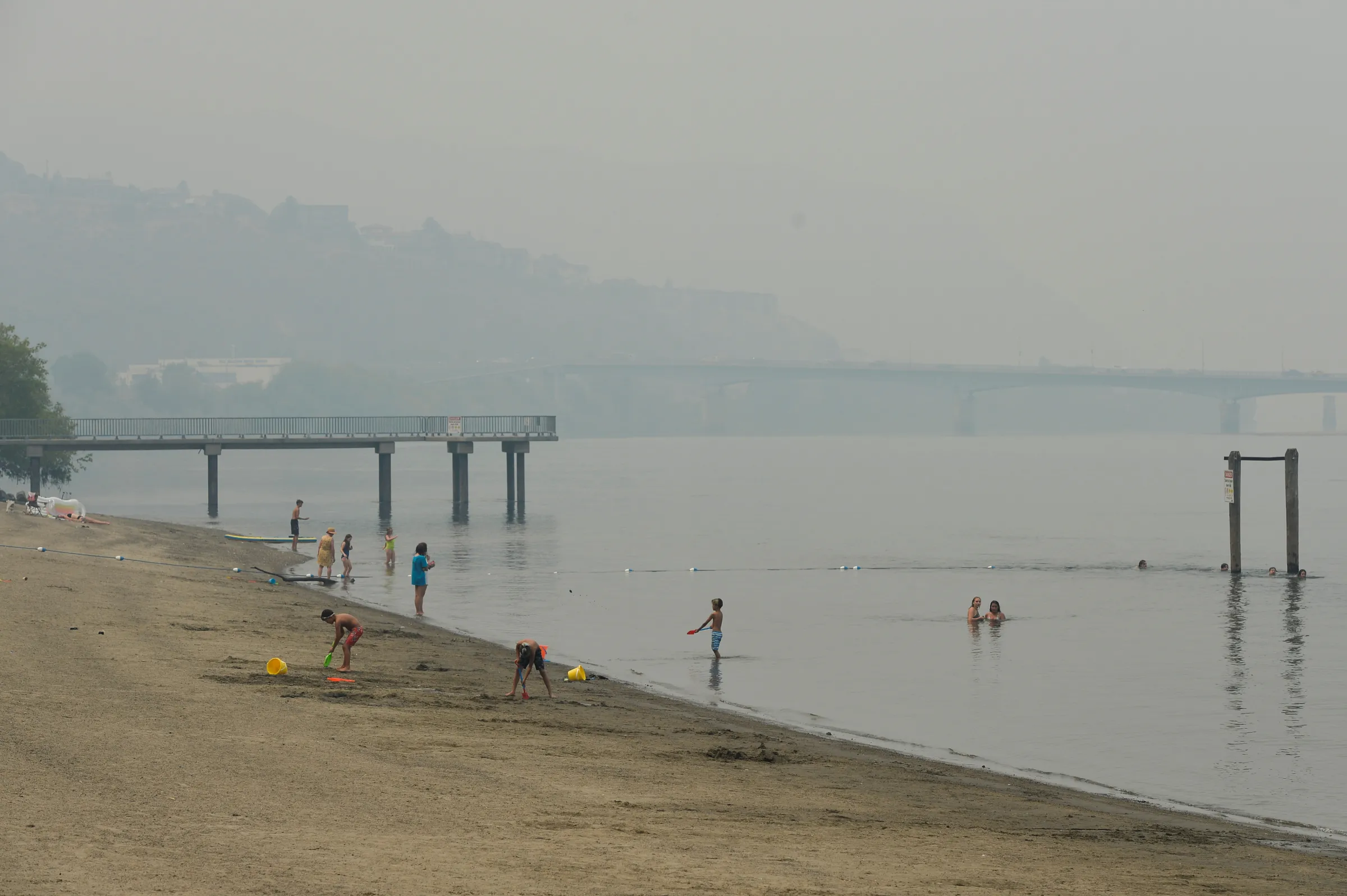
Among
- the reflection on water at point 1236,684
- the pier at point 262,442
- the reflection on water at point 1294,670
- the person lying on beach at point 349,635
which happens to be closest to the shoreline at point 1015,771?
the reflection on water at point 1236,684

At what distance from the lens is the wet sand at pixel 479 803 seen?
10.9m

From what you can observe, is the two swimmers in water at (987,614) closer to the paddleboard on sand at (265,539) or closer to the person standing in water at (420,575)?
the person standing in water at (420,575)

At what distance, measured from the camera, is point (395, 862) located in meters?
10.9

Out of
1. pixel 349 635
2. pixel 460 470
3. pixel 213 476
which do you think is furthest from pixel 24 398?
pixel 349 635

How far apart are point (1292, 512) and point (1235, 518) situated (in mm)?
1932

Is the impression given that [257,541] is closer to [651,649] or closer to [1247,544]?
[651,649]

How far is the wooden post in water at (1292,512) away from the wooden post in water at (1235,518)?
1.57 meters

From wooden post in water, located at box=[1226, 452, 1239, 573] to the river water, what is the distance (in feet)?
4.53

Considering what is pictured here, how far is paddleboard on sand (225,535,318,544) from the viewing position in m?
56.5

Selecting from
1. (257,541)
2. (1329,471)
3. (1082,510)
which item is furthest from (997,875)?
(1329,471)

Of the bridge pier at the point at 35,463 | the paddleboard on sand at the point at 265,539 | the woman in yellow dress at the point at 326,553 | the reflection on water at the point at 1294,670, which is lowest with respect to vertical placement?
the reflection on water at the point at 1294,670

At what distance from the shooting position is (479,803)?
519 inches

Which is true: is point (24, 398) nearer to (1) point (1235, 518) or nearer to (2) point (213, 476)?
(2) point (213, 476)

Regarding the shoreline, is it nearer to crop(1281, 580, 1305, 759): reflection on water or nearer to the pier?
crop(1281, 580, 1305, 759): reflection on water
